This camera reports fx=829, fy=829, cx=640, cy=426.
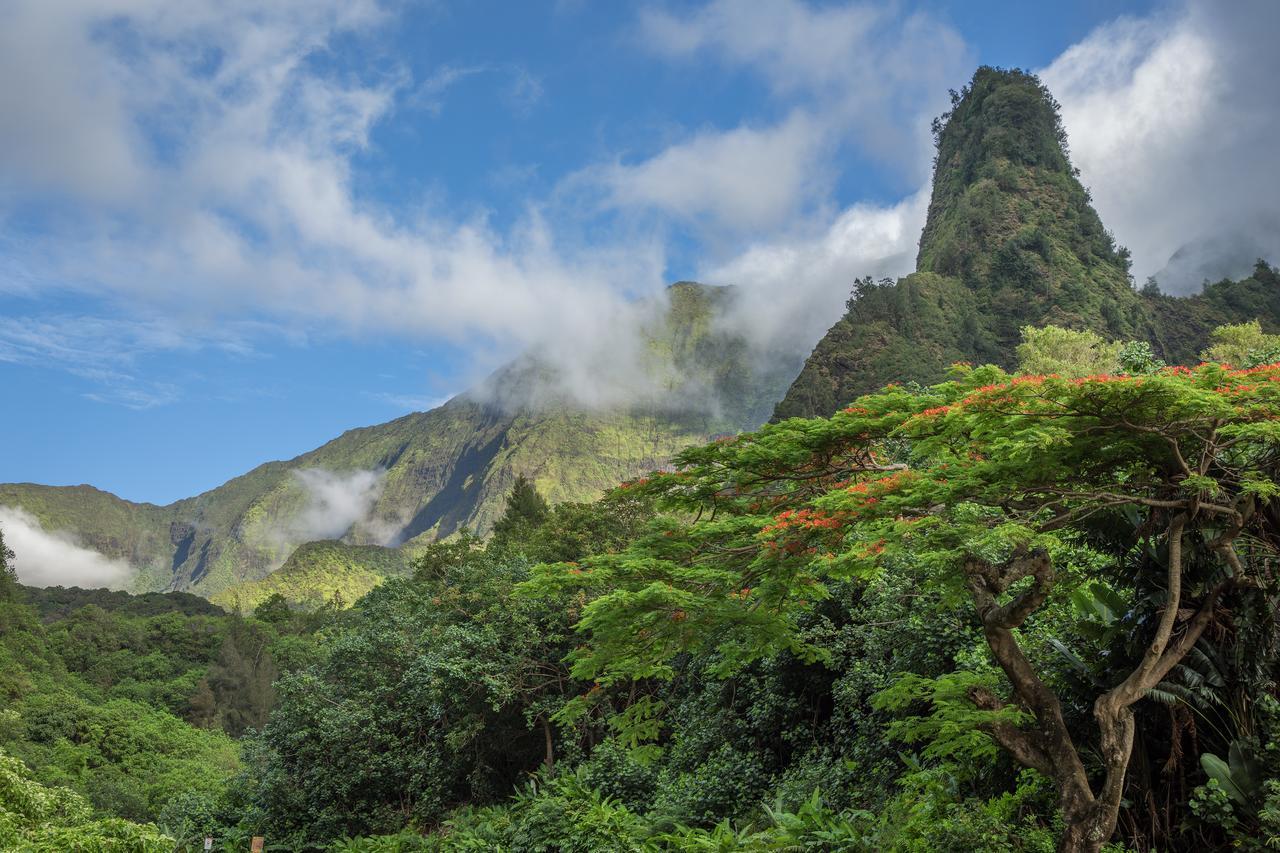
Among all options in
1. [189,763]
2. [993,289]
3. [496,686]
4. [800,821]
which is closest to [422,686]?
[496,686]

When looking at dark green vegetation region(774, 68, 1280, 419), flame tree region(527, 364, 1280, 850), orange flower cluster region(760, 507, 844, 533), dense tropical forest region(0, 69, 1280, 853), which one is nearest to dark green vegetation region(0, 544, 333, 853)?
dense tropical forest region(0, 69, 1280, 853)

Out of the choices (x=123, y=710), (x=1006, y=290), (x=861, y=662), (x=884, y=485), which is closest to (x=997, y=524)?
(x=884, y=485)

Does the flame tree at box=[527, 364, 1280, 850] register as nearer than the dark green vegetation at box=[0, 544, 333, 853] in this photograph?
Yes

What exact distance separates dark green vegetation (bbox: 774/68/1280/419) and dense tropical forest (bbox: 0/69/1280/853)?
147ft

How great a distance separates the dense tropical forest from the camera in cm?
715

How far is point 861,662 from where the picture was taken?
12.8 meters

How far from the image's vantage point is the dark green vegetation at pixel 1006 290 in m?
70.4

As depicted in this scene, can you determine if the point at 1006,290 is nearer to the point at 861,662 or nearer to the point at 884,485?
the point at 861,662

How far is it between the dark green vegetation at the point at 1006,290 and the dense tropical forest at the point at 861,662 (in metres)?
44.9

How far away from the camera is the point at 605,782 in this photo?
16000mm

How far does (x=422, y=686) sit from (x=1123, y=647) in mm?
16739

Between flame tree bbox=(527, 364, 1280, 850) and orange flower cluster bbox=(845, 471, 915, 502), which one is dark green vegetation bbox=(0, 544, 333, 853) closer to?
flame tree bbox=(527, 364, 1280, 850)

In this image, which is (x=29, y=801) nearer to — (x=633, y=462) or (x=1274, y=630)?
(x=1274, y=630)

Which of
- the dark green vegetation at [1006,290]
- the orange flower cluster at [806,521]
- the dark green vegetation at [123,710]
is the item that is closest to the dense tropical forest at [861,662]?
the orange flower cluster at [806,521]
